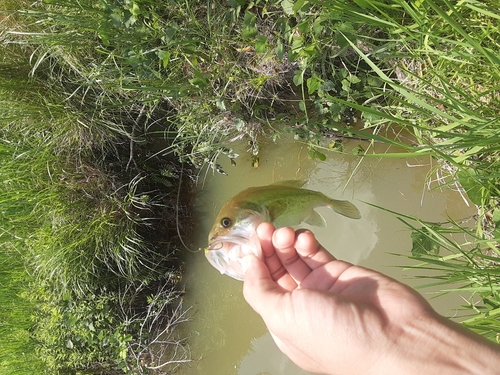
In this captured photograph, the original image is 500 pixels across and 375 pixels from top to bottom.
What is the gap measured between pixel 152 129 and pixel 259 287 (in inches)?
81.1

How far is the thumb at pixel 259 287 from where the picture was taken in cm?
140

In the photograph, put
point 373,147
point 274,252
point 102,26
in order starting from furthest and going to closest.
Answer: point 373,147
point 102,26
point 274,252

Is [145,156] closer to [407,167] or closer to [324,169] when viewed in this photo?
[324,169]

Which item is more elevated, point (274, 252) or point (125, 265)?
point (274, 252)

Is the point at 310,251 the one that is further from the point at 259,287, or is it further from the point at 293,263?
the point at 259,287

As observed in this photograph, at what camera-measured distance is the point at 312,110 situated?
→ 2607 mm

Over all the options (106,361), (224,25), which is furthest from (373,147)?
(106,361)

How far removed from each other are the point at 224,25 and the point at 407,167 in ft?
4.85

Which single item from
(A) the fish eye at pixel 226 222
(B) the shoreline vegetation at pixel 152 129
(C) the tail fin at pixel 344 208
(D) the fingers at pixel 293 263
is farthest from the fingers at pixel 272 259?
(B) the shoreline vegetation at pixel 152 129

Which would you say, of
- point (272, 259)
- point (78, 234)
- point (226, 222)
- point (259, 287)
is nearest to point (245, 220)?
point (226, 222)

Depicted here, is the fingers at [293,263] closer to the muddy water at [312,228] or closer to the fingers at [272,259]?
the fingers at [272,259]

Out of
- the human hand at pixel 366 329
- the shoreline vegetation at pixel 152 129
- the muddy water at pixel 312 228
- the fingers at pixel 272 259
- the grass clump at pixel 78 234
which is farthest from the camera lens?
the grass clump at pixel 78 234

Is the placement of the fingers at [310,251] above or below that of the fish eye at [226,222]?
above

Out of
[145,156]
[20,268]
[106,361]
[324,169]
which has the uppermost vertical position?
[324,169]
